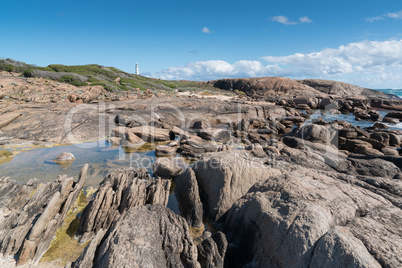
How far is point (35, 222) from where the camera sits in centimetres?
487

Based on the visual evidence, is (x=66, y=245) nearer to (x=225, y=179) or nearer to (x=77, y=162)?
(x=225, y=179)

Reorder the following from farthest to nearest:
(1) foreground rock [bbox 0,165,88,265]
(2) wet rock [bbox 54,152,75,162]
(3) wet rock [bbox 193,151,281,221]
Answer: (2) wet rock [bbox 54,152,75,162] < (3) wet rock [bbox 193,151,281,221] < (1) foreground rock [bbox 0,165,88,265]

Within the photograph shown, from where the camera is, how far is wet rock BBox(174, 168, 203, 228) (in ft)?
19.4

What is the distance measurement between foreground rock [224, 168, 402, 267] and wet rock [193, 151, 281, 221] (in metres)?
0.66

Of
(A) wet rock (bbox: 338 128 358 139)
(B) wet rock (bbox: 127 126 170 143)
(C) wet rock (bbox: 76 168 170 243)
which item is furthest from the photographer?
(A) wet rock (bbox: 338 128 358 139)

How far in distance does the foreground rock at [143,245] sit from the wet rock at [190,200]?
146 cm

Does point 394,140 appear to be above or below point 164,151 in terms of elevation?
above

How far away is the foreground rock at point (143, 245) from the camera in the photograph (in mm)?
3338

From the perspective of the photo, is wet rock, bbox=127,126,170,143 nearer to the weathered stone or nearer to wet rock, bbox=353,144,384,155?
the weathered stone

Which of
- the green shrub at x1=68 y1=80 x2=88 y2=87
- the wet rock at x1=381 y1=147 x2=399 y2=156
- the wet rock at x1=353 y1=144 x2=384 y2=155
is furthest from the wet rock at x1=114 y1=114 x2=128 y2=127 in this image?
the green shrub at x1=68 y1=80 x2=88 y2=87

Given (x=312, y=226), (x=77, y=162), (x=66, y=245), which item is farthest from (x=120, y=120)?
(x=312, y=226)

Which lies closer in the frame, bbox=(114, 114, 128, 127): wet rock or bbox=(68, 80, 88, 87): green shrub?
bbox=(114, 114, 128, 127): wet rock

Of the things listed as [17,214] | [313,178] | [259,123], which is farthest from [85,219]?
[259,123]

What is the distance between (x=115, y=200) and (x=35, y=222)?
169 centimetres
